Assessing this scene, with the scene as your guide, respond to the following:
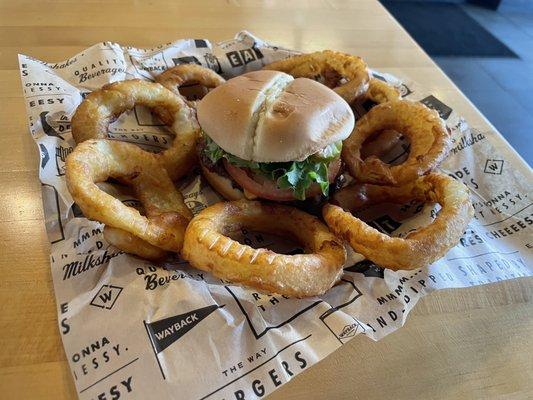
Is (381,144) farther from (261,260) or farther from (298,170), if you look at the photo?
(261,260)

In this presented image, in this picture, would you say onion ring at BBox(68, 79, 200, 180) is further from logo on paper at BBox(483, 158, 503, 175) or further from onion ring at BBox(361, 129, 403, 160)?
logo on paper at BBox(483, 158, 503, 175)

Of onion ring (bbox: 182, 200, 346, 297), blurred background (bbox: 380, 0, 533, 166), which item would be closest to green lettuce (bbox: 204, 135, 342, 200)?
onion ring (bbox: 182, 200, 346, 297)

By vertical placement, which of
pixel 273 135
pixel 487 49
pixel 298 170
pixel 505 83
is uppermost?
pixel 273 135

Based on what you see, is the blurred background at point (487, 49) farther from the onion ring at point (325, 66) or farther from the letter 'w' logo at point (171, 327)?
the letter 'w' logo at point (171, 327)

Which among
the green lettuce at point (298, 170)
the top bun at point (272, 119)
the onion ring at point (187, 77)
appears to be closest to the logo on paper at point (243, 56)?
the onion ring at point (187, 77)

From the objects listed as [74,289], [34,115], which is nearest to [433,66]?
[34,115]

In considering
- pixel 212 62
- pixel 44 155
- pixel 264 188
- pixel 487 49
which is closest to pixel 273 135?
pixel 264 188
